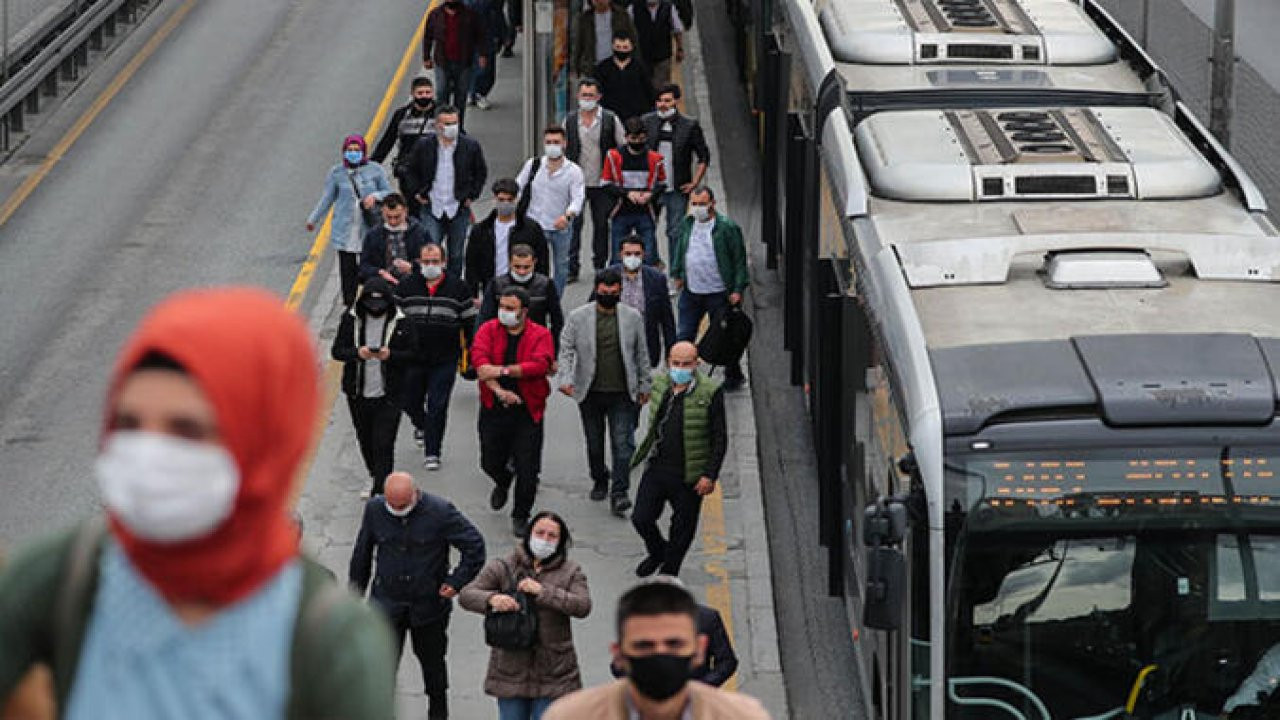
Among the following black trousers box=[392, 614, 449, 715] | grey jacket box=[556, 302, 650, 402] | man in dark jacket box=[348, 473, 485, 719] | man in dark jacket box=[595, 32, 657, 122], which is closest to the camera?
man in dark jacket box=[348, 473, 485, 719]

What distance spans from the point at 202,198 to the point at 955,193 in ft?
52.1

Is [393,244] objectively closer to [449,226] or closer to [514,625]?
[449,226]

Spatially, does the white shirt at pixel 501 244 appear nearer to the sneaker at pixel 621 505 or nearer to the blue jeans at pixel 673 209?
the sneaker at pixel 621 505

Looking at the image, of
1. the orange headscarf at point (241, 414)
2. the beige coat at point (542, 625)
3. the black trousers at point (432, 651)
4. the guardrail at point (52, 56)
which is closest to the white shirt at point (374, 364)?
the black trousers at point (432, 651)

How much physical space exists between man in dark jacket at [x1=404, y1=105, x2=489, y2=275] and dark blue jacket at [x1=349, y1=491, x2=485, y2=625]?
815 cm

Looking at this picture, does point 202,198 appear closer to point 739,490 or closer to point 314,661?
point 739,490

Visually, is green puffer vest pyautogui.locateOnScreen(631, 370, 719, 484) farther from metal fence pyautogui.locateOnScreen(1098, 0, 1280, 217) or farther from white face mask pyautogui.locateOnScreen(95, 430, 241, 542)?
white face mask pyautogui.locateOnScreen(95, 430, 241, 542)

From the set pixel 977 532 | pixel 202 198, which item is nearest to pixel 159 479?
pixel 977 532

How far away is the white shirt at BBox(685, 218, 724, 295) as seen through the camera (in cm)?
1977

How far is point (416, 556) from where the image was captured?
13.5 m

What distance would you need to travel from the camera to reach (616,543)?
58.1ft

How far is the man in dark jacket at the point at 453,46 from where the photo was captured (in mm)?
27906

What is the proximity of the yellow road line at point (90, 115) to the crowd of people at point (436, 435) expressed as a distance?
4.48 meters

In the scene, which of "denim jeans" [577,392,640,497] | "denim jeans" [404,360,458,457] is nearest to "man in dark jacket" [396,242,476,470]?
"denim jeans" [404,360,458,457]
